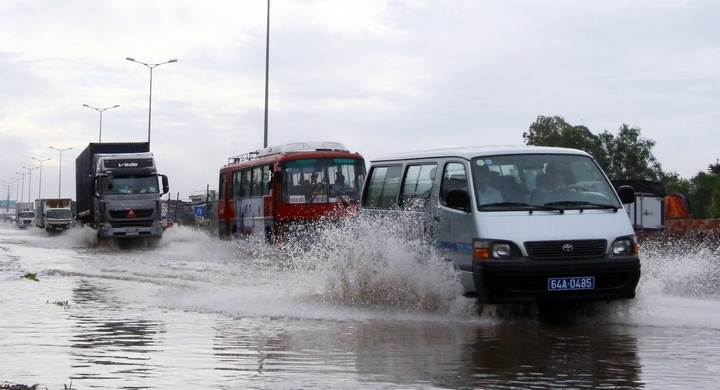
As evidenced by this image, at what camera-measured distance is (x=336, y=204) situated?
99.0 feet

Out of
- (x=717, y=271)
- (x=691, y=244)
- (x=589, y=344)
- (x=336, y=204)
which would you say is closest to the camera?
(x=589, y=344)

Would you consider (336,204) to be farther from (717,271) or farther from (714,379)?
(714,379)

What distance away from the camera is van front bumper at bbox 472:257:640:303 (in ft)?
36.8

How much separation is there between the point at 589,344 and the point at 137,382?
4.16 metres

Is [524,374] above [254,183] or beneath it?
beneath

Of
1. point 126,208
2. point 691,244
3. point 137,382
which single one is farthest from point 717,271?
point 126,208

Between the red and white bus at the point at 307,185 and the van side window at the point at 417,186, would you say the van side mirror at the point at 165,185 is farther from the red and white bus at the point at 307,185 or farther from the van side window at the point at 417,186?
the van side window at the point at 417,186

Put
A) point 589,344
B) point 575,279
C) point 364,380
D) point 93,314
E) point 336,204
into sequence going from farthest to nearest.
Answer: point 336,204 < point 93,314 < point 575,279 < point 589,344 < point 364,380

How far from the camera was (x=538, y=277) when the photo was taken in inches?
444

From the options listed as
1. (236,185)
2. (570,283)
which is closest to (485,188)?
(570,283)

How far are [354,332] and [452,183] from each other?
232 centimetres

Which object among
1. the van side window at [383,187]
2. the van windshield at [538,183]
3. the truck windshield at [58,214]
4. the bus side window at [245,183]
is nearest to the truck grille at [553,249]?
the van windshield at [538,183]

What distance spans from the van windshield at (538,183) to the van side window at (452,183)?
14 cm

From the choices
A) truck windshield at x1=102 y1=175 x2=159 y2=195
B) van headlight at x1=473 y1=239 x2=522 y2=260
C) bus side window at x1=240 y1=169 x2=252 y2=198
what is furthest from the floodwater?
truck windshield at x1=102 y1=175 x2=159 y2=195
